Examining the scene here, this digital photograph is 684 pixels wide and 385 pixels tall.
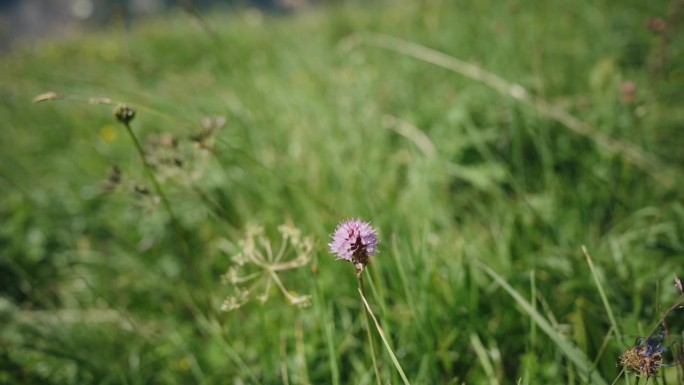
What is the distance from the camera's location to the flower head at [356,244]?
2.49 ft

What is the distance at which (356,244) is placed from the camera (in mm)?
761

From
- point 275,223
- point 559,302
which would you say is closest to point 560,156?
point 559,302

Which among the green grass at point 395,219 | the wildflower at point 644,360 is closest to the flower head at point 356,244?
the green grass at point 395,219

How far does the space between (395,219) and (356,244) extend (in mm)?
798

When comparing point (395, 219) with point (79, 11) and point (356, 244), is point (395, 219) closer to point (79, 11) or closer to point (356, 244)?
point (356, 244)

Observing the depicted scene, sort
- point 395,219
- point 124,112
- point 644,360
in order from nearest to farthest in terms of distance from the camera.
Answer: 1. point 644,360
2. point 124,112
3. point 395,219

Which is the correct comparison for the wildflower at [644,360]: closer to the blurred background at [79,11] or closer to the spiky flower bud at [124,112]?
the spiky flower bud at [124,112]

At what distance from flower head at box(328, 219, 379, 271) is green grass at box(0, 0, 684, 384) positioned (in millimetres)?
181

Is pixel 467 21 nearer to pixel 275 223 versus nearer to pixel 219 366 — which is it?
pixel 275 223

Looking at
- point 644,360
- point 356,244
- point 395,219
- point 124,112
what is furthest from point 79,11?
point 644,360

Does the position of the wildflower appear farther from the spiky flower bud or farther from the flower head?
the spiky flower bud

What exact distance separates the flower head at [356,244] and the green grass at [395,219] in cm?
18

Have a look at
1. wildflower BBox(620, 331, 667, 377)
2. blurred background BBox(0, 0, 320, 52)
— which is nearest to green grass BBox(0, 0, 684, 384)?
wildflower BBox(620, 331, 667, 377)

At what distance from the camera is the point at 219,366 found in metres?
1.44
